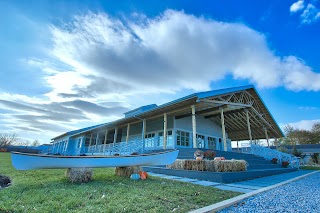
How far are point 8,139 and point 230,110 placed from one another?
60197 millimetres

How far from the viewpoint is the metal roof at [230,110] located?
1139 cm

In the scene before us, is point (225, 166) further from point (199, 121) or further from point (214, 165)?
point (199, 121)

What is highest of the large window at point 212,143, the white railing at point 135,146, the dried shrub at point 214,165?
the large window at point 212,143

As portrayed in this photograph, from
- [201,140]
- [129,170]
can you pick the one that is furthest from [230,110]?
[129,170]

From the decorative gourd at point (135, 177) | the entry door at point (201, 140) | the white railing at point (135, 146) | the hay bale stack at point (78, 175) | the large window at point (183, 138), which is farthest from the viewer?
the entry door at point (201, 140)

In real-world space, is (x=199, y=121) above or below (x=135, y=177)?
above

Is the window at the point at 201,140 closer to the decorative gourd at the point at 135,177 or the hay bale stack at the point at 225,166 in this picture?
the hay bale stack at the point at 225,166

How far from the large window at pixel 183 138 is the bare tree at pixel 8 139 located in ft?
182

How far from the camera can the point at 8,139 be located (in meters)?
49.0

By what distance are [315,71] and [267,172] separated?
955 centimetres

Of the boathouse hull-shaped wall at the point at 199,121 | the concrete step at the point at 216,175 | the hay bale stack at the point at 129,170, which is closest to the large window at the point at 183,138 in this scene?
the boathouse hull-shaped wall at the point at 199,121

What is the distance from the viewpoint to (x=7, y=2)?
5527mm

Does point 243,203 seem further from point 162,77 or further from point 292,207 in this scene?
point 162,77

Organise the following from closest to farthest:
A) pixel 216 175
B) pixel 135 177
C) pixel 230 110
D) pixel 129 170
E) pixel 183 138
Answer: pixel 135 177 < pixel 129 170 < pixel 216 175 < pixel 183 138 < pixel 230 110
